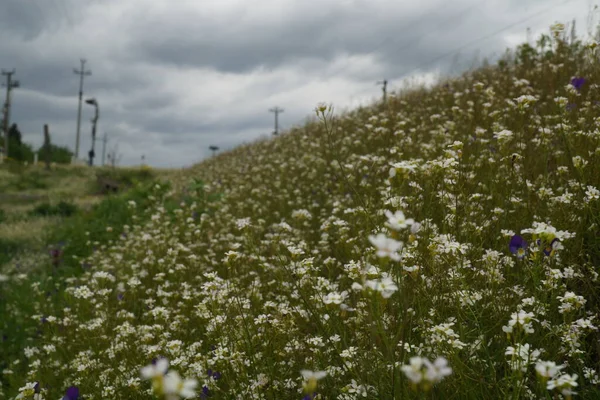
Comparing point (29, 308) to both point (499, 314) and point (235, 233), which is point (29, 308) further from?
point (499, 314)

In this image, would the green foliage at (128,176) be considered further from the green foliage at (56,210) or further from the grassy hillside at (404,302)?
the grassy hillside at (404,302)

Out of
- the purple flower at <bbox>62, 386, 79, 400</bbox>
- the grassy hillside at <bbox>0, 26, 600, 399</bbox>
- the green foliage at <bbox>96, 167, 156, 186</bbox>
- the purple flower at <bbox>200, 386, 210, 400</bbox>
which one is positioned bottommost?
the purple flower at <bbox>62, 386, 79, 400</bbox>

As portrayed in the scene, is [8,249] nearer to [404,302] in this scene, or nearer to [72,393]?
[72,393]

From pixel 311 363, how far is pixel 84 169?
101 feet

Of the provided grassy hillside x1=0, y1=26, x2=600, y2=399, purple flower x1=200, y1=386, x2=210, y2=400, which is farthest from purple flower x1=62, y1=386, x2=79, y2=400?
purple flower x1=200, y1=386, x2=210, y2=400

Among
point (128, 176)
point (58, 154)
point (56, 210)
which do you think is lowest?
point (56, 210)

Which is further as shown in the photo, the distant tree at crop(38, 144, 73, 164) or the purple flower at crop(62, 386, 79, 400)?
the distant tree at crop(38, 144, 73, 164)

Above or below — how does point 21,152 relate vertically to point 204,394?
above

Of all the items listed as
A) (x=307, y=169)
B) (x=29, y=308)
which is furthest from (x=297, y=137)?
(x=29, y=308)

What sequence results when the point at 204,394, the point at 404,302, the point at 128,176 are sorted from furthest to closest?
the point at 128,176 < the point at 204,394 < the point at 404,302

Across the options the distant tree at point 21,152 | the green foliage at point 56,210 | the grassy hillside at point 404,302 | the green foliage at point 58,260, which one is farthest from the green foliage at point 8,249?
the distant tree at point 21,152

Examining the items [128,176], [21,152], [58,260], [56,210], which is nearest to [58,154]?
[21,152]

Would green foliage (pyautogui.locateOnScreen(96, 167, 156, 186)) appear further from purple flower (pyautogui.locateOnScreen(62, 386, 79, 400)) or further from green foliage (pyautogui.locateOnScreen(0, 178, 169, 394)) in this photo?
purple flower (pyautogui.locateOnScreen(62, 386, 79, 400))

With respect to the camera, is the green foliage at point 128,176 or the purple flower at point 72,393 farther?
the green foliage at point 128,176
